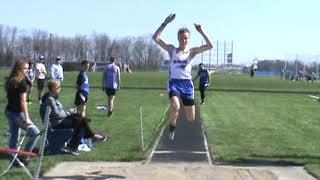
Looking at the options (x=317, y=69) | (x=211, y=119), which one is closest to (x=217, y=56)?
(x=317, y=69)

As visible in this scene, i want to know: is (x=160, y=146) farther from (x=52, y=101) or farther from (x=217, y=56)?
(x=217, y=56)

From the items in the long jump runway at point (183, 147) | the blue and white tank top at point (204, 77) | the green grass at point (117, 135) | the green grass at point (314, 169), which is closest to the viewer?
the green grass at point (314, 169)

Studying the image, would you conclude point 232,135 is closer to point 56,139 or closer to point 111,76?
point 56,139

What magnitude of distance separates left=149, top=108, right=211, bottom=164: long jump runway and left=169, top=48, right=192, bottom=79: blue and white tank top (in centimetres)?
158

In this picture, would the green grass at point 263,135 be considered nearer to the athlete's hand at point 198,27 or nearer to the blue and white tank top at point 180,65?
the blue and white tank top at point 180,65

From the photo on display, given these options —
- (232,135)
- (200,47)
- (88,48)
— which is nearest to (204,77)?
(232,135)

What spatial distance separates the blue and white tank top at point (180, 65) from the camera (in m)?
11.9

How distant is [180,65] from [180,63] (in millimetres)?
46

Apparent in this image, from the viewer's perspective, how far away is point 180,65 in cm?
1196

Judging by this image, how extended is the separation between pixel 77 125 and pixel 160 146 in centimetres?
235

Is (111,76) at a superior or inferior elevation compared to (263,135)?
superior

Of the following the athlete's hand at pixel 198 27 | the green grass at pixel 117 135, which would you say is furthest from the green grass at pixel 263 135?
the athlete's hand at pixel 198 27

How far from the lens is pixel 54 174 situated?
10.7m

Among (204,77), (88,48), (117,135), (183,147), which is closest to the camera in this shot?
(183,147)
